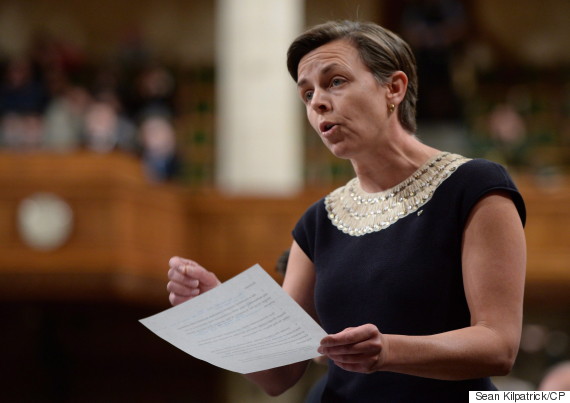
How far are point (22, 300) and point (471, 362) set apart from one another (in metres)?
6.61

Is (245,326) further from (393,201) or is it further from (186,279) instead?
(393,201)

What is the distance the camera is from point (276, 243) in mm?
8070

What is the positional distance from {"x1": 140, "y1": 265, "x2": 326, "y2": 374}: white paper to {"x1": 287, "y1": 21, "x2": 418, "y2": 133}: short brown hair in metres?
0.47

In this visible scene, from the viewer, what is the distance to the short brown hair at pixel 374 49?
1.89 m

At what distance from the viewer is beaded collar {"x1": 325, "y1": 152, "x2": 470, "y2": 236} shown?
1860mm

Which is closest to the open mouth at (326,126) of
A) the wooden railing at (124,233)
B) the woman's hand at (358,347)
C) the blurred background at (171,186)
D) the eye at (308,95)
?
Result: the eye at (308,95)

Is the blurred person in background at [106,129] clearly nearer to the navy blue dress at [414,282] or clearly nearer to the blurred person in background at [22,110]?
the blurred person in background at [22,110]

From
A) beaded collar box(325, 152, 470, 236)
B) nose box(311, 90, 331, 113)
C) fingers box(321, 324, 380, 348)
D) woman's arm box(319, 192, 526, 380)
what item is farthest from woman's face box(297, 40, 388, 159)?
fingers box(321, 324, 380, 348)

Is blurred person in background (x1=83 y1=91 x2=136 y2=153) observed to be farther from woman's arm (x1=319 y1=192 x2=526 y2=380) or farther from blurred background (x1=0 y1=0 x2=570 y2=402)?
woman's arm (x1=319 y1=192 x2=526 y2=380)

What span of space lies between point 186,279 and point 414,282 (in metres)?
0.46

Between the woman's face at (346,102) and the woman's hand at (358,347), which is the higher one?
the woman's face at (346,102)

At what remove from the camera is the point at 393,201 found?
191cm

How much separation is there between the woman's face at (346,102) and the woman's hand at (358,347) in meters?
0.44

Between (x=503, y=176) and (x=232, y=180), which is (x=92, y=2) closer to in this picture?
(x=232, y=180)
